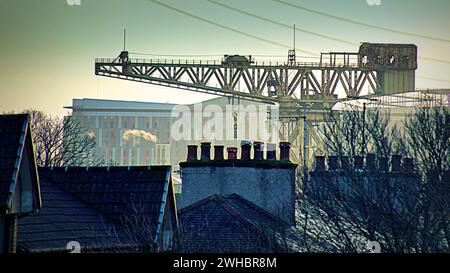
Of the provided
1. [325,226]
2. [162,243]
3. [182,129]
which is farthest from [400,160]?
[182,129]

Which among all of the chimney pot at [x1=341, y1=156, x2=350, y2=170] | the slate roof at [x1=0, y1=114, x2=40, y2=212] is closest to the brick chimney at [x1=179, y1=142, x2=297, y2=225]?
the chimney pot at [x1=341, y1=156, x2=350, y2=170]

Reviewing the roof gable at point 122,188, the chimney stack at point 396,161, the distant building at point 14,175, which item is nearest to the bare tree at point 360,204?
the chimney stack at point 396,161

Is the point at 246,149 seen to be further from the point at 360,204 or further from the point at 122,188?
the point at 122,188

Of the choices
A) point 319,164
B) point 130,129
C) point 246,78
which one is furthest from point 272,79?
point 130,129

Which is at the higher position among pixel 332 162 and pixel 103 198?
pixel 332 162

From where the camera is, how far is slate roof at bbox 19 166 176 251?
20.6 meters

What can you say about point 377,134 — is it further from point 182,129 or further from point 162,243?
point 182,129

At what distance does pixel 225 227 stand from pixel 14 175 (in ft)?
33.0

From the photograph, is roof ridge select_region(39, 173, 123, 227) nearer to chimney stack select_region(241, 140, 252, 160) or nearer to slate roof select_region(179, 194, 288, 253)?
slate roof select_region(179, 194, 288, 253)

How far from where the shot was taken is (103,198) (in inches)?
872

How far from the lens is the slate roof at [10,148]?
53.1 ft

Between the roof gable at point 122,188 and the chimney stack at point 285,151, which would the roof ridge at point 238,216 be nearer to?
the roof gable at point 122,188

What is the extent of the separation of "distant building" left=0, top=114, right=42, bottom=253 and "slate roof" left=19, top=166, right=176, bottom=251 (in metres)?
2.76
